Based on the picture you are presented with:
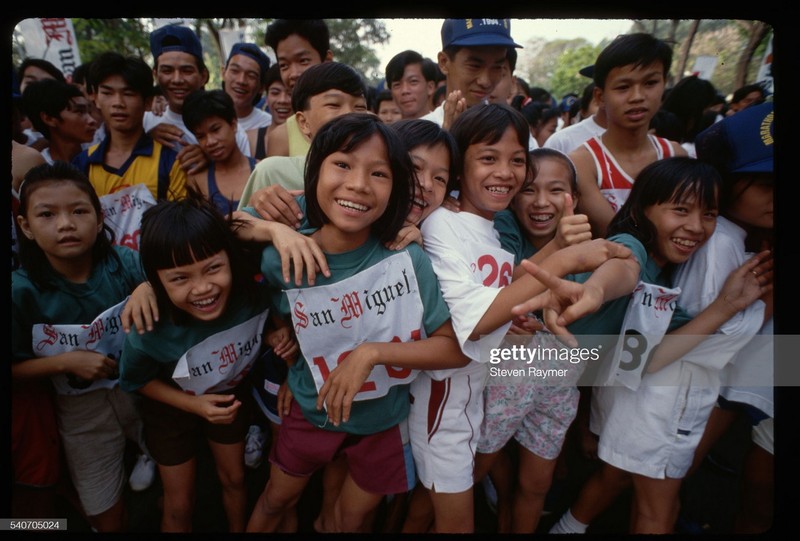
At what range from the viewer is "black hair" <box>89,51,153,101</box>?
2.06m

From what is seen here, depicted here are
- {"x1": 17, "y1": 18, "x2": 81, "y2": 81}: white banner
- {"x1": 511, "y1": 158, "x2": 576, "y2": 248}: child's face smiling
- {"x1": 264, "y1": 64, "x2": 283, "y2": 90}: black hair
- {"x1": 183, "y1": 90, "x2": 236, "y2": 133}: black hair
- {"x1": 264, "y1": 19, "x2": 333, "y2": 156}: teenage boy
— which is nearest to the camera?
{"x1": 511, "y1": 158, "x2": 576, "y2": 248}: child's face smiling

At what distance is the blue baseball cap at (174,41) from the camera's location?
2.36 meters

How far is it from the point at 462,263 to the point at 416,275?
0.15m

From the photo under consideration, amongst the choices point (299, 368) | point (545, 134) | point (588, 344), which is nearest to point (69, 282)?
point (299, 368)

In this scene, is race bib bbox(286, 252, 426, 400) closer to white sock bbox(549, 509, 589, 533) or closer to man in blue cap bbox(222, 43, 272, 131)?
white sock bbox(549, 509, 589, 533)

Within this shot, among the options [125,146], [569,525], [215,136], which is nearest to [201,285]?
[215,136]

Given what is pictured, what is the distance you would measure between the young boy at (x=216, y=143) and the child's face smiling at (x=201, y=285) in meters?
0.70

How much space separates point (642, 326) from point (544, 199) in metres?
0.57

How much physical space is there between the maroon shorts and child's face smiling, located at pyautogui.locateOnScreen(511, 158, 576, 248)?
929 millimetres

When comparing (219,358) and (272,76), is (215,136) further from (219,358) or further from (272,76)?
(272,76)

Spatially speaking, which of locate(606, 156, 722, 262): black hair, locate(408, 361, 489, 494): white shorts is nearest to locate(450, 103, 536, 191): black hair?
locate(606, 156, 722, 262): black hair

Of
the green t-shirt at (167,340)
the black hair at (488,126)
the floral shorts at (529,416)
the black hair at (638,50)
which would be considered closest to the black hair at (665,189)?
the black hair at (488,126)

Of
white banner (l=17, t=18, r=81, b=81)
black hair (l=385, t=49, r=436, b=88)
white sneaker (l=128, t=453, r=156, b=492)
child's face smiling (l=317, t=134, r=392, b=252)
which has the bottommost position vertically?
white sneaker (l=128, t=453, r=156, b=492)

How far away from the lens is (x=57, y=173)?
1471mm
